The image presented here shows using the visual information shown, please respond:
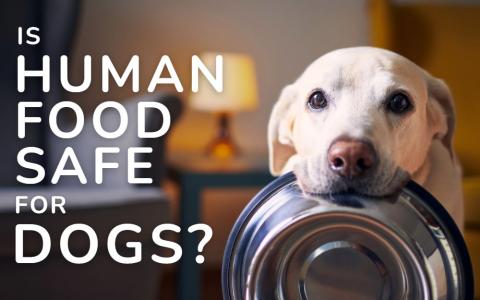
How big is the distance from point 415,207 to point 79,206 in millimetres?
1047

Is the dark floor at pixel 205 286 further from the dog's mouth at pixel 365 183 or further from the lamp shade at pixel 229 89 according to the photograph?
the dog's mouth at pixel 365 183

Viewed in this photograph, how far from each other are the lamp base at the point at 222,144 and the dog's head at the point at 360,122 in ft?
4.85

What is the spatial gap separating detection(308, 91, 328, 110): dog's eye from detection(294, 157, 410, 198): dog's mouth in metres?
0.24

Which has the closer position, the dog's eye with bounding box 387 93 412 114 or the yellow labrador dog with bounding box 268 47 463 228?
the yellow labrador dog with bounding box 268 47 463 228

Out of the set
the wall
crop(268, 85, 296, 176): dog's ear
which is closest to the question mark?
the wall

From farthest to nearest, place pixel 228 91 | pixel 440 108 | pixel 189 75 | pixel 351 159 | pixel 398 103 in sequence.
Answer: pixel 189 75 < pixel 228 91 < pixel 440 108 < pixel 398 103 < pixel 351 159

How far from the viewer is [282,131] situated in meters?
1.32

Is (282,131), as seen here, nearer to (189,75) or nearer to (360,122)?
(360,122)

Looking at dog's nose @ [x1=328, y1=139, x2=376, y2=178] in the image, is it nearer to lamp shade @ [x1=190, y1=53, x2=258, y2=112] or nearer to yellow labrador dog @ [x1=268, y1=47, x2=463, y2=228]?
yellow labrador dog @ [x1=268, y1=47, x2=463, y2=228]

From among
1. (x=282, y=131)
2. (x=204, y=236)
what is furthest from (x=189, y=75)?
(x=282, y=131)

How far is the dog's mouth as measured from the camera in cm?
91

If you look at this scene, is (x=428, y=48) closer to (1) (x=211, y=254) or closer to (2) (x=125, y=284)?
(1) (x=211, y=254)

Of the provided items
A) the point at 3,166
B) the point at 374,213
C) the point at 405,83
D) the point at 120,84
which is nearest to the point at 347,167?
the point at 374,213

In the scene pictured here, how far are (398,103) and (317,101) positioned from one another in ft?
0.44
